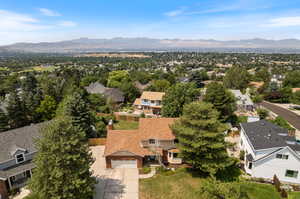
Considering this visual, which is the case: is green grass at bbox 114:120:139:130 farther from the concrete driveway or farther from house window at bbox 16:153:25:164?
house window at bbox 16:153:25:164

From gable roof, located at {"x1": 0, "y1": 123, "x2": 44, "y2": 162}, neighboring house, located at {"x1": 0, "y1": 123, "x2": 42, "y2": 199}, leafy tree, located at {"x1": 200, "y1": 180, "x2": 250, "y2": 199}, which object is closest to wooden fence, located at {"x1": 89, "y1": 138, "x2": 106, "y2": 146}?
gable roof, located at {"x1": 0, "y1": 123, "x2": 44, "y2": 162}

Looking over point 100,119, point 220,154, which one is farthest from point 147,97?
point 220,154

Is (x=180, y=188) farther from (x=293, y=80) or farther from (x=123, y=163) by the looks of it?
(x=293, y=80)

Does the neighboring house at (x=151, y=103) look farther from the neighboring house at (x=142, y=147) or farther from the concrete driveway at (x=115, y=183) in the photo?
the concrete driveway at (x=115, y=183)

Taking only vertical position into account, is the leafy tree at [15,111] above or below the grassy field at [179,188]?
above

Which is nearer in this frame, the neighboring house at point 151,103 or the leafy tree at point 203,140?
the leafy tree at point 203,140

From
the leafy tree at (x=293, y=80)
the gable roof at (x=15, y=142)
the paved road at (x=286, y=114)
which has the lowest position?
the paved road at (x=286, y=114)

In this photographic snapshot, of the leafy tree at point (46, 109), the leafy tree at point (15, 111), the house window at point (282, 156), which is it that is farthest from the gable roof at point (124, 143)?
the leafy tree at point (15, 111)
